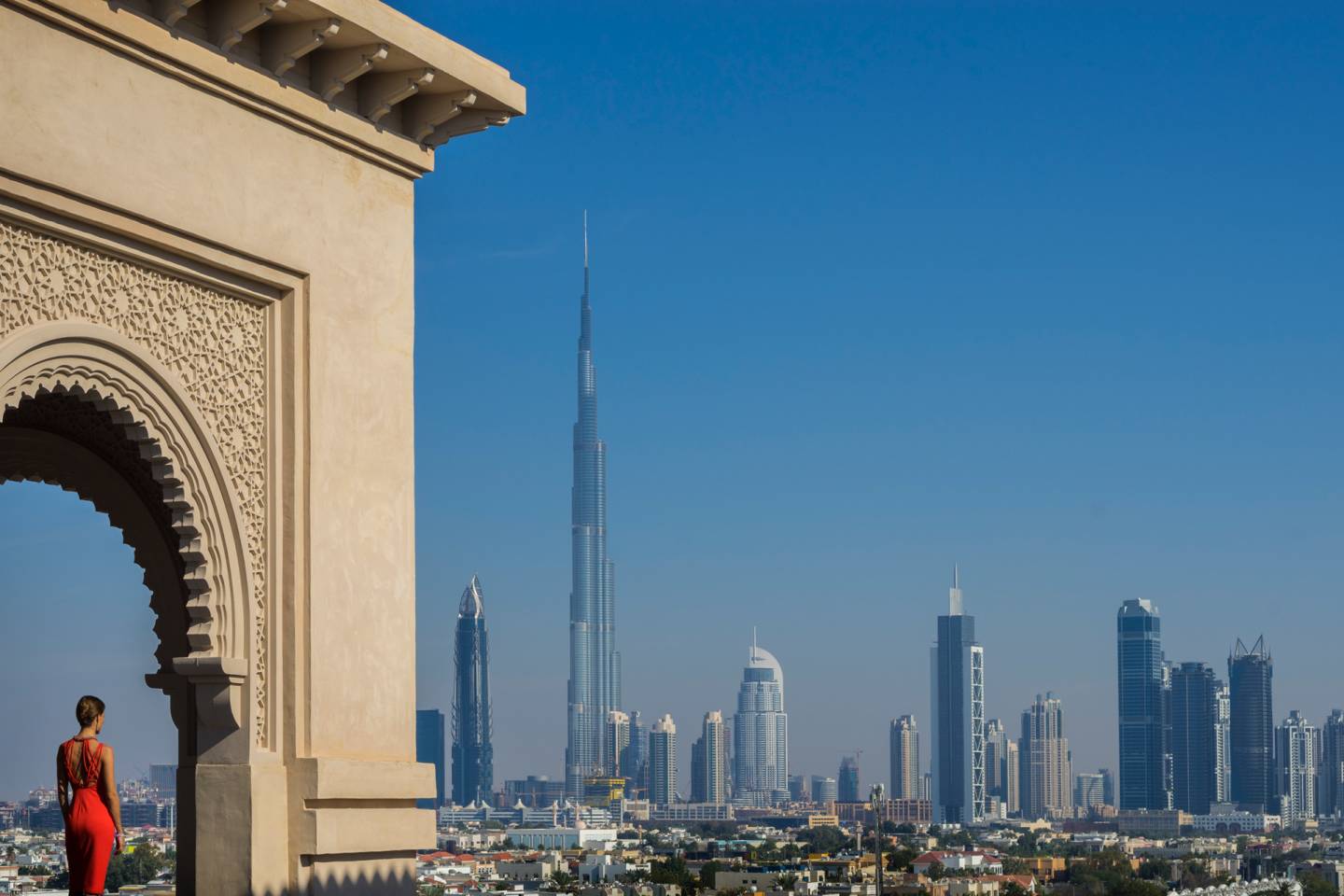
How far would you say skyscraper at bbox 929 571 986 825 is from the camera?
170000mm

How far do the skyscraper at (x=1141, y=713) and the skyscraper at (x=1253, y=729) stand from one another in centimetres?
575

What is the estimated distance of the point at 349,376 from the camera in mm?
6043

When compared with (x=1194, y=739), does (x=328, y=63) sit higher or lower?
higher

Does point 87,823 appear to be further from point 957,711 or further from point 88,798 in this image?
point 957,711

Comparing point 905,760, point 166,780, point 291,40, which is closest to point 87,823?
point 291,40

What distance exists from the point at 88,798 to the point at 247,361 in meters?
1.32

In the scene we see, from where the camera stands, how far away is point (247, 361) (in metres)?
5.75

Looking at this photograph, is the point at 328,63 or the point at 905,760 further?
the point at 905,760

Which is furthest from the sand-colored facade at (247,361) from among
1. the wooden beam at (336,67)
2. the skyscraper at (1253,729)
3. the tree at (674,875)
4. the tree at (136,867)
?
the skyscraper at (1253,729)

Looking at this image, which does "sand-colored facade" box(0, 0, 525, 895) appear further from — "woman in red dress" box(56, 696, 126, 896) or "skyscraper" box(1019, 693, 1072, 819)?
"skyscraper" box(1019, 693, 1072, 819)

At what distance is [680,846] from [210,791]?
8199cm

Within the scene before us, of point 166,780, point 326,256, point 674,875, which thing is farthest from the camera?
point 674,875

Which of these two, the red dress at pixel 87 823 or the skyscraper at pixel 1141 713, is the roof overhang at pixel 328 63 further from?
the skyscraper at pixel 1141 713

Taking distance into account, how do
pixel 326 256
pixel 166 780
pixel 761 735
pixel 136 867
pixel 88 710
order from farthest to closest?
pixel 761 735, pixel 166 780, pixel 136 867, pixel 326 256, pixel 88 710
